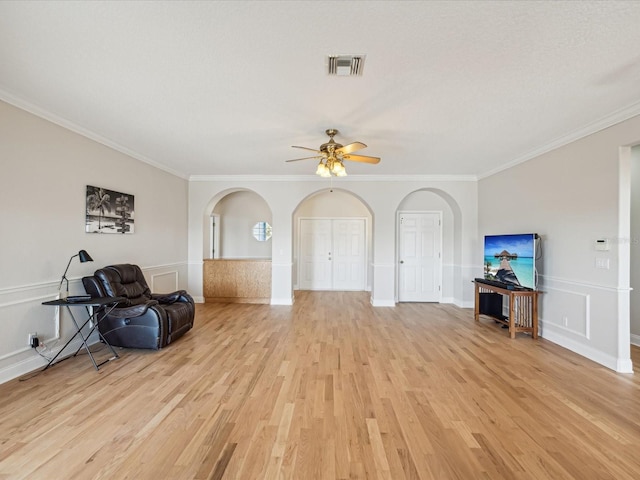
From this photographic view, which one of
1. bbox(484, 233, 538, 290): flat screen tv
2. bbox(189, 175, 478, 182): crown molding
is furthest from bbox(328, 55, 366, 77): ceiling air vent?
bbox(189, 175, 478, 182): crown molding

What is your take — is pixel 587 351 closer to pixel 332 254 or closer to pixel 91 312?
pixel 332 254

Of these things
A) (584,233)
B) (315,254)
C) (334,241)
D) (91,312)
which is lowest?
(91,312)

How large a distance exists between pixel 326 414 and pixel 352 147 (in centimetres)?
256

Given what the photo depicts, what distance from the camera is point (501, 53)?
2.00m

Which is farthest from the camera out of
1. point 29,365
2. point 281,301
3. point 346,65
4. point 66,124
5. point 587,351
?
point 281,301

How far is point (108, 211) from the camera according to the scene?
12.9 ft

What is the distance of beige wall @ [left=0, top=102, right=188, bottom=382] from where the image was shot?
8.96ft

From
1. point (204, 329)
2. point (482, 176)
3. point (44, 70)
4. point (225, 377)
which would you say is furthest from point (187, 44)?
point (482, 176)

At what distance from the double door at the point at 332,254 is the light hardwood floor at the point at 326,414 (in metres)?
4.10

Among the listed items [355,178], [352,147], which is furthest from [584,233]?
[355,178]

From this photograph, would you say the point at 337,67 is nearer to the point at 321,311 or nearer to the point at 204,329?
the point at 204,329

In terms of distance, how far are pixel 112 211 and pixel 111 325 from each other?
5.16ft

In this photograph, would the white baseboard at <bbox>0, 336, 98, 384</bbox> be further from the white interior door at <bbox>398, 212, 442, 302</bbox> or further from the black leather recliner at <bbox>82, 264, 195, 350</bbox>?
the white interior door at <bbox>398, 212, 442, 302</bbox>

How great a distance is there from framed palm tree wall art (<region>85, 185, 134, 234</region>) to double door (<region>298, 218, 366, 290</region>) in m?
4.34
